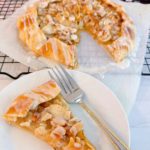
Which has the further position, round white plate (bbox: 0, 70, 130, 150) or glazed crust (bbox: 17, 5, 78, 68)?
glazed crust (bbox: 17, 5, 78, 68)

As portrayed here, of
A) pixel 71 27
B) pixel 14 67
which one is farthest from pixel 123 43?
pixel 14 67

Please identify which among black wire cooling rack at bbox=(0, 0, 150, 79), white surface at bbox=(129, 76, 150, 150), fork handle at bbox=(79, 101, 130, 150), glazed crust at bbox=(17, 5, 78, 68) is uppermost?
glazed crust at bbox=(17, 5, 78, 68)

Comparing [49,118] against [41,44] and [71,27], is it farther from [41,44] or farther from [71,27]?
[71,27]

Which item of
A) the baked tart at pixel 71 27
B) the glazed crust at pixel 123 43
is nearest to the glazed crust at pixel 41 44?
the baked tart at pixel 71 27

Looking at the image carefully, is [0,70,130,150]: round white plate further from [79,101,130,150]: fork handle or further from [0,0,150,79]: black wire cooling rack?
[0,0,150,79]: black wire cooling rack

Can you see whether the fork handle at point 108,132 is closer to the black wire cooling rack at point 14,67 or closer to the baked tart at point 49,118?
the baked tart at point 49,118

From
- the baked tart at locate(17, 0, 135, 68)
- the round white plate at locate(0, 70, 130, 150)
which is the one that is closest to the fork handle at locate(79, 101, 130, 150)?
the round white plate at locate(0, 70, 130, 150)

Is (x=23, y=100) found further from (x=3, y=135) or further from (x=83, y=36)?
(x=83, y=36)

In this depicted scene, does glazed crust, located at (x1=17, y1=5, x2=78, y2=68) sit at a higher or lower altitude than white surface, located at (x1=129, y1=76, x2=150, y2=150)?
higher
